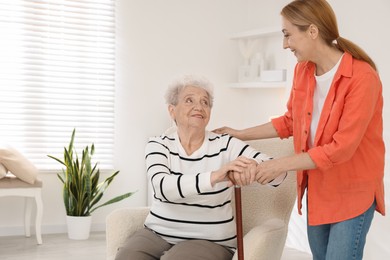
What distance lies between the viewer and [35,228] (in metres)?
4.88

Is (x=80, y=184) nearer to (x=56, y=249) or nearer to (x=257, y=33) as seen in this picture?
(x=56, y=249)

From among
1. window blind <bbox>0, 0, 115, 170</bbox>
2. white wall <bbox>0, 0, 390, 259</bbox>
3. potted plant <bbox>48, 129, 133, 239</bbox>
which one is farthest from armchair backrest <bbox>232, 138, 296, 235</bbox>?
window blind <bbox>0, 0, 115, 170</bbox>

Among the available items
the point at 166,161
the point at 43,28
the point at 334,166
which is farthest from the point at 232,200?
the point at 43,28

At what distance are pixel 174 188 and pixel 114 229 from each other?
1.20 ft

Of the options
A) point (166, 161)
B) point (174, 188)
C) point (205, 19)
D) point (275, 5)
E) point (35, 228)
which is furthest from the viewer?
point (205, 19)

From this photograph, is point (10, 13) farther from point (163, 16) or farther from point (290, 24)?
point (290, 24)

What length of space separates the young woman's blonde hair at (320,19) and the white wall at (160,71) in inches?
109

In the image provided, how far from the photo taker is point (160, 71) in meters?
5.51

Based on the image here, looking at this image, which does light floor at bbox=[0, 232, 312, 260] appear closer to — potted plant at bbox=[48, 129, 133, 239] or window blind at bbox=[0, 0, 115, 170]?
potted plant at bbox=[48, 129, 133, 239]

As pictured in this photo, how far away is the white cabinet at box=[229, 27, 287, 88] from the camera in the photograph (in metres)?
5.14

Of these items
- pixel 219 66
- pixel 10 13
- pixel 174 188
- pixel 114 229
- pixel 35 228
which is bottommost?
pixel 35 228

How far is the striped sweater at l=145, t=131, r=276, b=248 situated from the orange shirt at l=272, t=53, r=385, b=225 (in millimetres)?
368

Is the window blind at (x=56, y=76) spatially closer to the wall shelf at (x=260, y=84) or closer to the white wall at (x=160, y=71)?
the white wall at (x=160, y=71)

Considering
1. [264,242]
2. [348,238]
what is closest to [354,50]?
[348,238]
